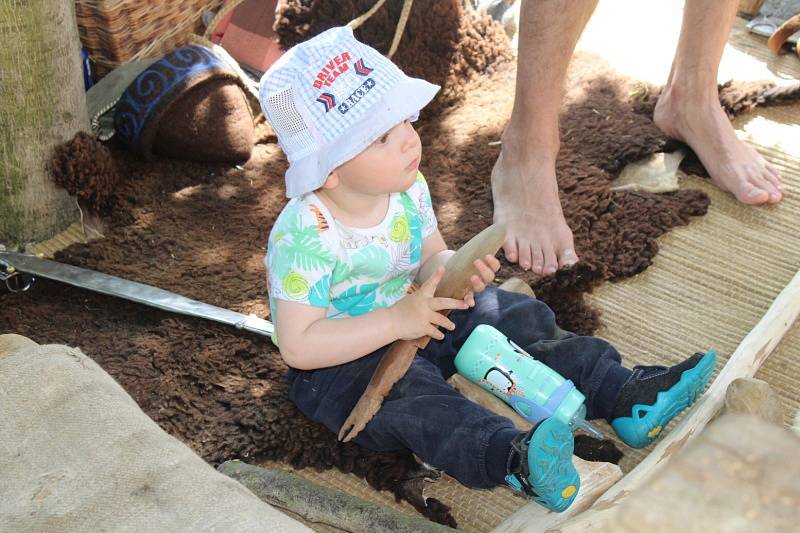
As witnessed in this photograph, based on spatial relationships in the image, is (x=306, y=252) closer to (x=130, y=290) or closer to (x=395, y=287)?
(x=395, y=287)

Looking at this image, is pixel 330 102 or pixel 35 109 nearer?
pixel 330 102

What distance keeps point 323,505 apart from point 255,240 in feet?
2.74

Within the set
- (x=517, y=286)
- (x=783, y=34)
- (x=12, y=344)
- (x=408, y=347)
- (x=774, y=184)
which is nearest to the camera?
(x=12, y=344)

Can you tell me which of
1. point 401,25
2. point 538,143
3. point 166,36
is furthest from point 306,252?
point 166,36

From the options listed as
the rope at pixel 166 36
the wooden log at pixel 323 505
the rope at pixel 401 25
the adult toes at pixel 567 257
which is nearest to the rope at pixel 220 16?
the rope at pixel 166 36

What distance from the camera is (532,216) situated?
1912mm

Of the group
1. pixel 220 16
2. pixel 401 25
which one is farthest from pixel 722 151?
pixel 220 16

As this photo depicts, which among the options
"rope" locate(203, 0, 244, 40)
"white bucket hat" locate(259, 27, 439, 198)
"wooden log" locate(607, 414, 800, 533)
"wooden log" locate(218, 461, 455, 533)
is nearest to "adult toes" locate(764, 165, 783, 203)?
"white bucket hat" locate(259, 27, 439, 198)

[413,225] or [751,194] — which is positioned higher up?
[413,225]

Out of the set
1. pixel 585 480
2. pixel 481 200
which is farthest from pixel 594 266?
pixel 585 480

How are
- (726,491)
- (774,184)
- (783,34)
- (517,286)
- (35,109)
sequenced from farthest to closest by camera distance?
1. (783,34)
2. (774,184)
3. (35,109)
4. (517,286)
5. (726,491)

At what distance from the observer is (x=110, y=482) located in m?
0.93

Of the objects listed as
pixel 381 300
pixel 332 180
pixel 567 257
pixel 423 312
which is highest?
pixel 332 180

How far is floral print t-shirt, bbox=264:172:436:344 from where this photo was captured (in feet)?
4.33
